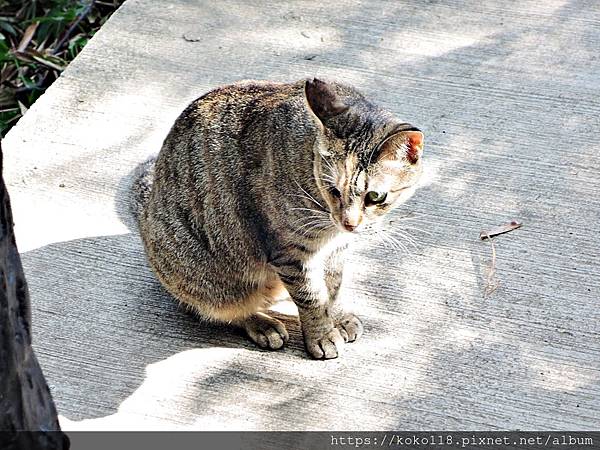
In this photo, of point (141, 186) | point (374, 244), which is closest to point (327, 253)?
point (374, 244)

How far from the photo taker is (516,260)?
4.26 metres

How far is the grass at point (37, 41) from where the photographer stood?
5883 mm

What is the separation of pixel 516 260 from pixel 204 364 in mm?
1409

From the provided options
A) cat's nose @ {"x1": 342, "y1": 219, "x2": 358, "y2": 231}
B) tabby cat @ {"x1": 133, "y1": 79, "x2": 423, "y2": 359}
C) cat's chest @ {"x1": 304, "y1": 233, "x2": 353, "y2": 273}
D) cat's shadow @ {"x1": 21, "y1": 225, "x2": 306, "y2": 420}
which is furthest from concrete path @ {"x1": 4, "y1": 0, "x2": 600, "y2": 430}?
cat's nose @ {"x1": 342, "y1": 219, "x2": 358, "y2": 231}

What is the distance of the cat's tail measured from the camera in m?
4.41

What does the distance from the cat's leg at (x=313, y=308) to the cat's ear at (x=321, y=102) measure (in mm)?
573

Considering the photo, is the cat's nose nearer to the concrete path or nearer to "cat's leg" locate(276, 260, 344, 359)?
"cat's leg" locate(276, 260, 344, 359)

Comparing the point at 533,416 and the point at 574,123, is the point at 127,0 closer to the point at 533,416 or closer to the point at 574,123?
the point at 574,123

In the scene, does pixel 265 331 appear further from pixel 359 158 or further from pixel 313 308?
pixel 359 158

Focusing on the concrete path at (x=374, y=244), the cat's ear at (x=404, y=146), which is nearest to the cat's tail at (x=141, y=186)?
the concrete path at (x=374, y=244)

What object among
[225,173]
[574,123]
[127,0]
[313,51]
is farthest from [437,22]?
[225,173]

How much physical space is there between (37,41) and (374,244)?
2939 mm

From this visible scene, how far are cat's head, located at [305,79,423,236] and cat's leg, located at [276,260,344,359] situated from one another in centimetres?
30

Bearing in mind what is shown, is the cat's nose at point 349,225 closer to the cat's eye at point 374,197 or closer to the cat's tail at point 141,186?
the cat's eye at point 374,197
